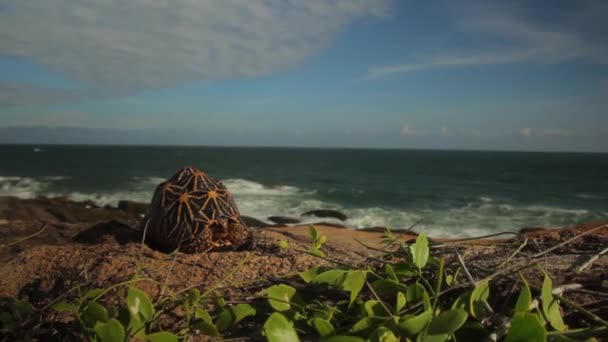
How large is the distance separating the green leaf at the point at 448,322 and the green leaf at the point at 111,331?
2.56 feet

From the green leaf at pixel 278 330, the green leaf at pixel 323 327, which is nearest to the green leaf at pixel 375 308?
the green leaf at pixel 323 327

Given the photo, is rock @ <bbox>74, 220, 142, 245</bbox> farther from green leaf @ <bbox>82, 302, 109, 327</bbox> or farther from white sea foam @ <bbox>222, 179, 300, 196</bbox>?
white sea foam @ <bbox>222, 179, 300, 196</bbox>

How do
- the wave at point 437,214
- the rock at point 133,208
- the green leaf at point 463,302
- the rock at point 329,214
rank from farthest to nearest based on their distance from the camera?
the rock at point 329,214 → the wave at point 437,214 → the rock at point 133,208 → the green leaf at point 463,302

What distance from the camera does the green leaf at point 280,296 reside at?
123 centimetres

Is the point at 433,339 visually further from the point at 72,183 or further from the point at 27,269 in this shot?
the point at 72,183

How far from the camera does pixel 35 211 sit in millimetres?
11109

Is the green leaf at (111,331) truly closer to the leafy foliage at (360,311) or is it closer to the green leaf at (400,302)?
the leafy foliage at (360,311)

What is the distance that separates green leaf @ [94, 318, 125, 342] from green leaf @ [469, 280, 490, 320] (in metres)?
0.90

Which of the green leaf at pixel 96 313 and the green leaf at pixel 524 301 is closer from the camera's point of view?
the green leaf at pixel 524 301

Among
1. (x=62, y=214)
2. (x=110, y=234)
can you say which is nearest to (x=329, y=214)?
(x=62, y=214)

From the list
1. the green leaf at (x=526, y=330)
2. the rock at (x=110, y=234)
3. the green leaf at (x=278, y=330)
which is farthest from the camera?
the rock at (x=110, y=234)

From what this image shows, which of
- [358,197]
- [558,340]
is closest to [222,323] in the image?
[558,340]

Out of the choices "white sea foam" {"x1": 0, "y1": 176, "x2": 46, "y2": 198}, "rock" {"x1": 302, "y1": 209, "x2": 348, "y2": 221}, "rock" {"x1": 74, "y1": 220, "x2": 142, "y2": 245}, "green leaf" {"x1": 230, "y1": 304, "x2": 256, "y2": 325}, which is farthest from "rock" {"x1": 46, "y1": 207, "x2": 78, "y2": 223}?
"white sea foam" {"x1": 0, "y1": 176, "x2": 46, "y2": 198}

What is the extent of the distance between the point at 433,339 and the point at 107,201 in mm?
21556
